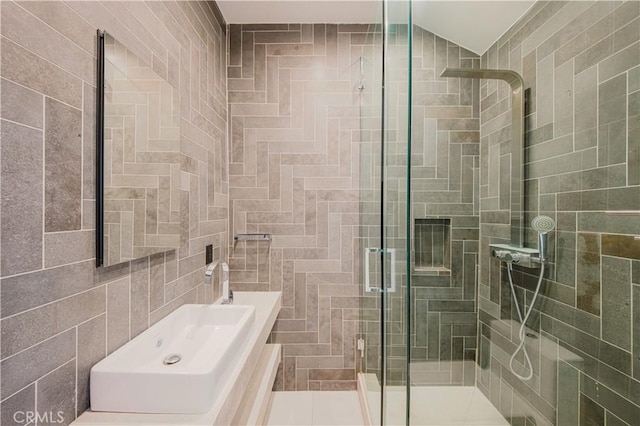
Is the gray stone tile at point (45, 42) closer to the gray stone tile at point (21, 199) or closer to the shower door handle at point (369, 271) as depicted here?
the gray stone tile at point (21, 199)

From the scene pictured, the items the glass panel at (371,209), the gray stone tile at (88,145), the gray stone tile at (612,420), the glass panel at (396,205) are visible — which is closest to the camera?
the gray stone tile at (88,145)

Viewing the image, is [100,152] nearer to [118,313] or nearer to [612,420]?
[118,313]

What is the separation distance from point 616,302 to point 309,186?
179 cm

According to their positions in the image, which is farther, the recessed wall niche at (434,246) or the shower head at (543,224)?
the recessed wall niche at (434,246)

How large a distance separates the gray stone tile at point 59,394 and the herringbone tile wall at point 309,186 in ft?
4.74

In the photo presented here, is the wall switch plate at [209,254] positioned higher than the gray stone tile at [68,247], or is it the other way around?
the gray stone tile at [68,247]

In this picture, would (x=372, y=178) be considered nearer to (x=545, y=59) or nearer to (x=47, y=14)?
(x=545, y=59)

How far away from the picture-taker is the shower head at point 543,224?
4.76 feet

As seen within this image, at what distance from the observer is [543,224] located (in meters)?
1.49

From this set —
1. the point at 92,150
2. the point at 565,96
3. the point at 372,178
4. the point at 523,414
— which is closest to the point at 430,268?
the point at 372,178

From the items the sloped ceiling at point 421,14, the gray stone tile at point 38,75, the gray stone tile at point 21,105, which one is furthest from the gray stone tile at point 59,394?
the sloped ceiling at point 421,14

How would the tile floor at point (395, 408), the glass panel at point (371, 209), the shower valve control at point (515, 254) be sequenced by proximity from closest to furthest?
the tile floor at point (395, 408)
the shower valve control at point (515, 254)
the glass panel at point (371, 209)

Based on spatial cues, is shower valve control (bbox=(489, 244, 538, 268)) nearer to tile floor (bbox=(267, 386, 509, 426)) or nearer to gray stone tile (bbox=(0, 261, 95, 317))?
tile floor (bbox=(267, 386, 509, 426))

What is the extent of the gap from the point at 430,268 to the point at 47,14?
75.1 inches
